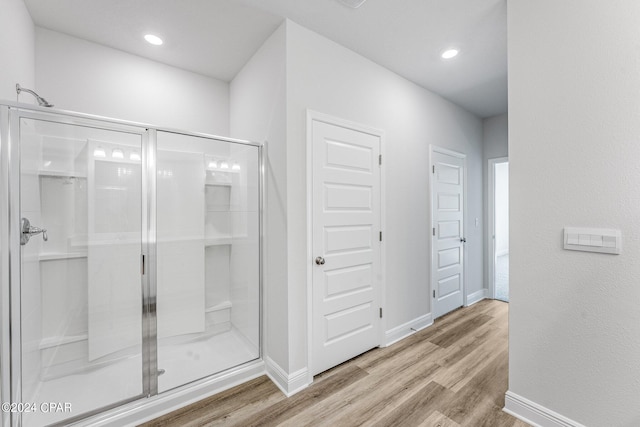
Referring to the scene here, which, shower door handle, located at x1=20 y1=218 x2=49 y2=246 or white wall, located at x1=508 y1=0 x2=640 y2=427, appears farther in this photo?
shower door handle, located at x1=20 y1=218 x2=49 y2=246

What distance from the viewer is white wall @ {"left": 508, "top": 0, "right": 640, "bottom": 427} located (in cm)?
135

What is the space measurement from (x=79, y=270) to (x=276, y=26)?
2326 millimetres

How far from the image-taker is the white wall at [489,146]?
13.0 ft

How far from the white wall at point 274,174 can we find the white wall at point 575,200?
5.21 ft

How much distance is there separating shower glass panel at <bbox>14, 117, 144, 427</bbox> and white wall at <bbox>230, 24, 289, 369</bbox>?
0.94 m

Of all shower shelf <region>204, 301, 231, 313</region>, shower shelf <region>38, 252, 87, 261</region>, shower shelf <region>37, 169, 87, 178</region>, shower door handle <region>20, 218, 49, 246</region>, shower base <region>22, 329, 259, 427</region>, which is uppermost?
shower shelf <region>37, 169, 87, 178</region>

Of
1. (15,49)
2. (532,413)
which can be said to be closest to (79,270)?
(15,49)

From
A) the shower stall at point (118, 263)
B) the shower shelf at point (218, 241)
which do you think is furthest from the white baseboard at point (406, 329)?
the shower shelf at point (218, 241)

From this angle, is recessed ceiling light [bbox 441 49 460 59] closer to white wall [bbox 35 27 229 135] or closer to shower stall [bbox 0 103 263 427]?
shower stall [bbox 0 103 263 427]

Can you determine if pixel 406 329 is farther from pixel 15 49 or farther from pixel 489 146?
pixel 15 49


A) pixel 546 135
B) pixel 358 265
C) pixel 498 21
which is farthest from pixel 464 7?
pixel 358 265

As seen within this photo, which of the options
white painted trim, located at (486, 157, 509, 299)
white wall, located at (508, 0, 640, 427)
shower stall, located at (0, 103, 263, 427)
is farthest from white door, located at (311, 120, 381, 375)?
white painted trim, located at (486, 157, 509, 299)

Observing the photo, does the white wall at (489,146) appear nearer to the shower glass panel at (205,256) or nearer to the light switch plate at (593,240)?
the light switch plate at (593,240)

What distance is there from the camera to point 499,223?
6957 mm
